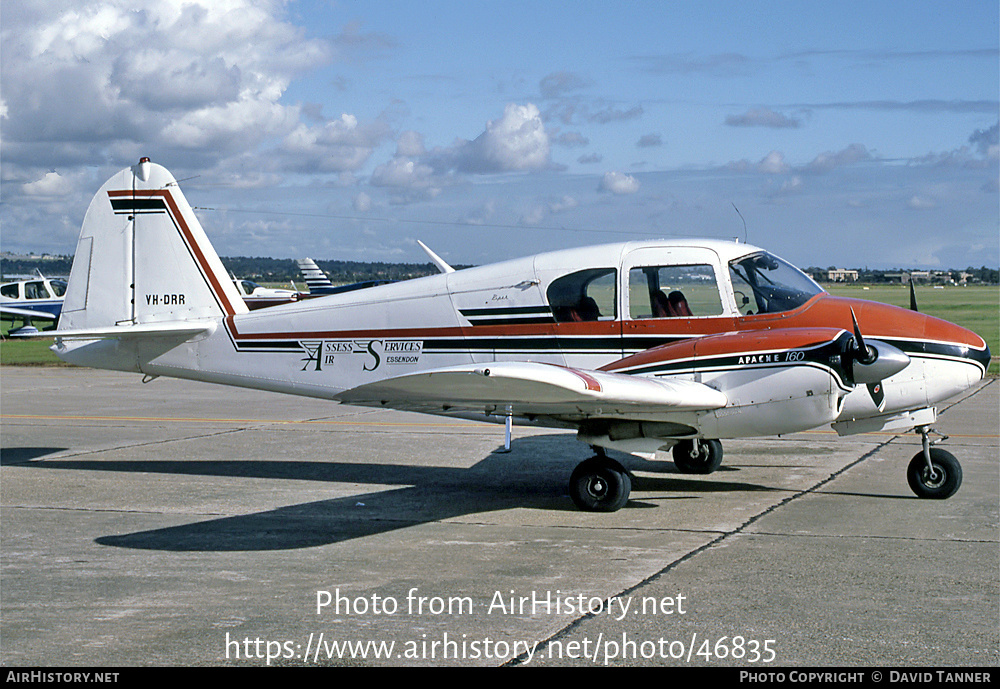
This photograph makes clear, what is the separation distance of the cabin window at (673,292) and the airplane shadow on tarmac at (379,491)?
1.93m

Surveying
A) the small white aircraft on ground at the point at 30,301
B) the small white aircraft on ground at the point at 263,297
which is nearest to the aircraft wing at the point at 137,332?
the small white aircraft on ground at the point at 263,297

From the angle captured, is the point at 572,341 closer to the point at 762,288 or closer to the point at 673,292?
the point at 673,292

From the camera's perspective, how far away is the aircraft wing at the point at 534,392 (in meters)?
7.85

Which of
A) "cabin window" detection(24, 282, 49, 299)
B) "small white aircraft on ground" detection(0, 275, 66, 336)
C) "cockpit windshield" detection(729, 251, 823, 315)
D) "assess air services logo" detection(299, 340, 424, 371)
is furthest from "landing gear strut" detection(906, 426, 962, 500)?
"cabin window" detection(24, 282, 49, 299)

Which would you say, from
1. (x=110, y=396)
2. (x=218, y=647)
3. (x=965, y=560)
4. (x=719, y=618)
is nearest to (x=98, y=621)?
(x=218, y=647)

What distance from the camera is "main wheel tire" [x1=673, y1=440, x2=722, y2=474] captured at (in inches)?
454

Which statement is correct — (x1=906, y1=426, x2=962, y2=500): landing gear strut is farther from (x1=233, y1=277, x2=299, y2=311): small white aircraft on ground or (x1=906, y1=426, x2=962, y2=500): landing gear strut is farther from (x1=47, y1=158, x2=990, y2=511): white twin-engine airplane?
(x1=233, y1=277, x2=299, y2=311): small white aircraft on ground

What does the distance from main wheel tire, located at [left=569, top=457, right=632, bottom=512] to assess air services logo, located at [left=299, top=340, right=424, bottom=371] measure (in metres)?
2.34

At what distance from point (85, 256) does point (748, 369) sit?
8282mm

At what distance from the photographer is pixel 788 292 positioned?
9859 mm

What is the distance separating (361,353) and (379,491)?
1526 mm

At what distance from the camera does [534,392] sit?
809 centimetres

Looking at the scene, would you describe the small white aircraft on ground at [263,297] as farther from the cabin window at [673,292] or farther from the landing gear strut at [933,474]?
the landing gear strut at [933,474]
